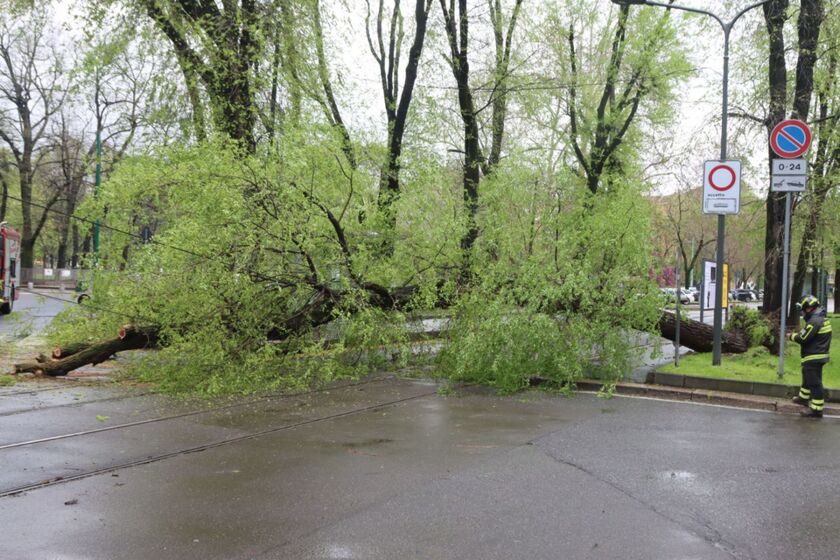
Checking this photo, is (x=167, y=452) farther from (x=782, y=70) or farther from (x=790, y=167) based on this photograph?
(x=782, y=70)

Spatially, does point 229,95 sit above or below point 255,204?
above

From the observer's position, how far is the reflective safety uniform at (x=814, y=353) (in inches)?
321

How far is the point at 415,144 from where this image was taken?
50.2ft

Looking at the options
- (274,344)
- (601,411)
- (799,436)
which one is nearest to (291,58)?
(274,344)

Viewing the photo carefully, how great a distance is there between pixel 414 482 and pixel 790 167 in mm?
7722

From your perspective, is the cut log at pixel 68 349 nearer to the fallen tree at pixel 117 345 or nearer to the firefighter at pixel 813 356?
the fallen tree at pixel 117 345

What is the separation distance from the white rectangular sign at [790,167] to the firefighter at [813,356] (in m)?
2.23

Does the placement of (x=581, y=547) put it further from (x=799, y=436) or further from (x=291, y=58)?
(x=291, y=58)

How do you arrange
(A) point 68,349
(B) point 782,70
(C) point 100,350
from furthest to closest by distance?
1. (B) point 782,70
2. (A) point 68,349
3. (C) point 100,350

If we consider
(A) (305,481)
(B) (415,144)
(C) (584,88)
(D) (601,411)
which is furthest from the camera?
(C) (584,88)

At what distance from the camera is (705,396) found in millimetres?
9234

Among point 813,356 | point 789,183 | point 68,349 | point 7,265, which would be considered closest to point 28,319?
point 68,349

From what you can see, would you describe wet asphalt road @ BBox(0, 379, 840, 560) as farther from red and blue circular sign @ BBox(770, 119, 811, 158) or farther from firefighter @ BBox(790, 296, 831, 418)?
red and blue circular sign @ BBox(770, 119, 811, 158)

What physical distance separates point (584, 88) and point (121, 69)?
10789 mm
